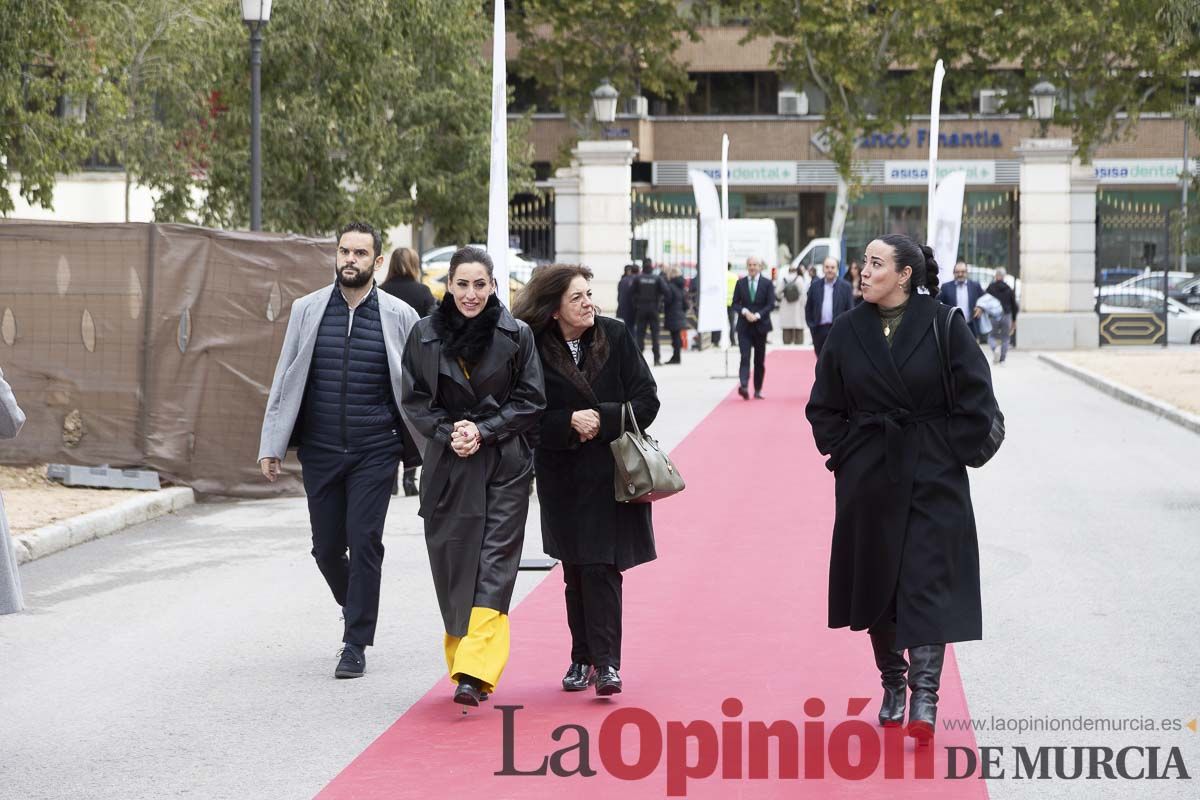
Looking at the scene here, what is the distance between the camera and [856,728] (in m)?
6.68

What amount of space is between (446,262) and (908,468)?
37890mm

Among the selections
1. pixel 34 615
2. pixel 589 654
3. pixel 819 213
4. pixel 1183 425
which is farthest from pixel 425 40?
pixel 819 213

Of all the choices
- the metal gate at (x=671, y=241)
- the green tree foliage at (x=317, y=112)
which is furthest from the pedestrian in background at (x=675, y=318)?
the metal gate at (x=671, y=241)

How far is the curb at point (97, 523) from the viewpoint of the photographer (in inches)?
436

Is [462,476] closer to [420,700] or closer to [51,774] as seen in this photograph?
[420,700]

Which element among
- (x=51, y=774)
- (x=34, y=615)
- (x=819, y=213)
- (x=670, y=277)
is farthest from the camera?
(x=819, y=213)

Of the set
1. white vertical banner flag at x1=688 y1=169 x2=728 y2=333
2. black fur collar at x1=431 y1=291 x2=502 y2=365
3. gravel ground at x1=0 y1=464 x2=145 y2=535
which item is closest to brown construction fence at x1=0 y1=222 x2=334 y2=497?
gravel ground at x1=0 y1=464 x2=145 y2=535

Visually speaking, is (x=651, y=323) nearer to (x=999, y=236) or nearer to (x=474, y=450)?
(x=999, y=236)

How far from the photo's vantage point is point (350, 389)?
787 cm

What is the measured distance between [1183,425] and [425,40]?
54.4 feet

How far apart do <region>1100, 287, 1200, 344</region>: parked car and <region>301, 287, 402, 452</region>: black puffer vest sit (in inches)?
1261

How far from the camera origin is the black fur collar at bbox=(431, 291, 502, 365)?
7070 mm

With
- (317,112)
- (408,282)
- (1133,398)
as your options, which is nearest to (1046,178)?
(1133,398)

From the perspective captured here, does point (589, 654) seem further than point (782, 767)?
Yes
